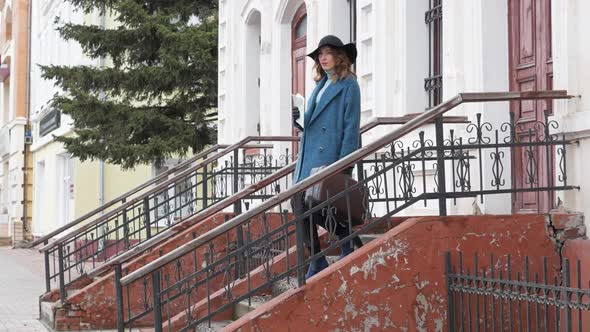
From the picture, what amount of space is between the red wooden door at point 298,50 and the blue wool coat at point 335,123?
527 cm

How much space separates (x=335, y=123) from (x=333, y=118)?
0.04 meters

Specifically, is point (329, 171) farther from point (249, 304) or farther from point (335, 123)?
point (249, 304)

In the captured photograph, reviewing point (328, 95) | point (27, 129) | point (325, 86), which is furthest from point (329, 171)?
point (27, 129)

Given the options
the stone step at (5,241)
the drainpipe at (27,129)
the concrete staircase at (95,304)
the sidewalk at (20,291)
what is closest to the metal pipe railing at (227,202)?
the concrete staircase at (95,304)

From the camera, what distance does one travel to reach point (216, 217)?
1189 centimetres

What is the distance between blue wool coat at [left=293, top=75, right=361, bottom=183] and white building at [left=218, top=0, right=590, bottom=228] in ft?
4.29

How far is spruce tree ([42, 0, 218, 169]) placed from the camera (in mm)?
18656

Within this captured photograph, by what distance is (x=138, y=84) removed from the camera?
62.1 feet

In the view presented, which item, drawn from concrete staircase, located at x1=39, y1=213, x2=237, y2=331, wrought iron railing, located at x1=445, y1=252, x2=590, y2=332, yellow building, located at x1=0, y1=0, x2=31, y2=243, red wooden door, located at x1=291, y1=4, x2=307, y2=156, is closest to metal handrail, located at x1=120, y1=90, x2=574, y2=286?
wrought iron railing, located at x1=445, y1=252, x2=590, y2=332

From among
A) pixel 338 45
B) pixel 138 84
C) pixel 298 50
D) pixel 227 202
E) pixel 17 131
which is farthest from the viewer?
pixel 17 131

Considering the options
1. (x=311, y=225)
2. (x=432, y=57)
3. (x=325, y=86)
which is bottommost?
(x=311, y=225)

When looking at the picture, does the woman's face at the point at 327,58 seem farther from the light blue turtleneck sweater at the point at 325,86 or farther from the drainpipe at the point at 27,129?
the drainpipe at the point at 27,129

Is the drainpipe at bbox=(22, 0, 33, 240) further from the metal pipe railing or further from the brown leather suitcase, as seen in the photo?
the brown leather suitcase

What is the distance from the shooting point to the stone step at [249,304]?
8914mm
